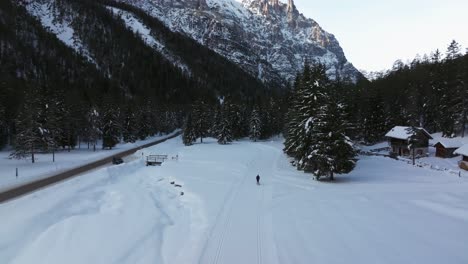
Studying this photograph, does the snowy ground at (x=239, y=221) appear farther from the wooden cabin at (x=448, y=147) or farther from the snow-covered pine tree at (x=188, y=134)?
the snow-covered pine tree at (x=188, y=134)

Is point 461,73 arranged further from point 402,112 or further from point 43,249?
point 43,249

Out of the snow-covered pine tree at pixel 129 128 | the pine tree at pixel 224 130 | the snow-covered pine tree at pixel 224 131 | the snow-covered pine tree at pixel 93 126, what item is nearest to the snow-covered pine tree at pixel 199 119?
the pine tree at pixel 224 130

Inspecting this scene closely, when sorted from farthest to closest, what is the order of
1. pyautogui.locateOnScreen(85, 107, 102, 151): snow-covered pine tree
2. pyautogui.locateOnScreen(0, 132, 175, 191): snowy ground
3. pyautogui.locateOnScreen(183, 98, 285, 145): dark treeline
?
1. pyautogui.locateOnScreen(183, 98, 285, 145): dark treeline
2. pyautogui.locateOnScreen(85, 107, 102, 151): snow-covered pine tree
3. pyautogui.locateOnScreen(0, 132, 175, 191): snowy ground

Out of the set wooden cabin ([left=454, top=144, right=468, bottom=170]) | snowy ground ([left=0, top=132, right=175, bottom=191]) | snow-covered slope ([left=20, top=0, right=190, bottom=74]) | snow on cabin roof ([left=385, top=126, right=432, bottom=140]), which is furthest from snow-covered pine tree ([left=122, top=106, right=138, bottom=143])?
snow-covered slope ([left=20, top=0, right=190, bottom=74])

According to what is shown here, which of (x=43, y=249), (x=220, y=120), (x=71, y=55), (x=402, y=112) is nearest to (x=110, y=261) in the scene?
(x=43, y=249)

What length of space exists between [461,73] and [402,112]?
55.0 ft

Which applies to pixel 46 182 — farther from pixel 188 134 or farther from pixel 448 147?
pixel 448 147

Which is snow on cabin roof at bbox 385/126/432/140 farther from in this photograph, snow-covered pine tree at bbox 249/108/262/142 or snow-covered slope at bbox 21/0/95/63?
snow-covered slope at bbox 21/0/95/63

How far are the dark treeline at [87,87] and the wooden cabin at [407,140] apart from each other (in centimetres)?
4705

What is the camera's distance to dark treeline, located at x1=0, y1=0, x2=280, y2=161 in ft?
181

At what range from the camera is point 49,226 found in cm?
1891

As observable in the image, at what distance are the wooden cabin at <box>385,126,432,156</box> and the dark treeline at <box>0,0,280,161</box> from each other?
47.1m

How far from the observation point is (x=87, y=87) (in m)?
140

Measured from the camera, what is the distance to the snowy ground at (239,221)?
14.9 meters
